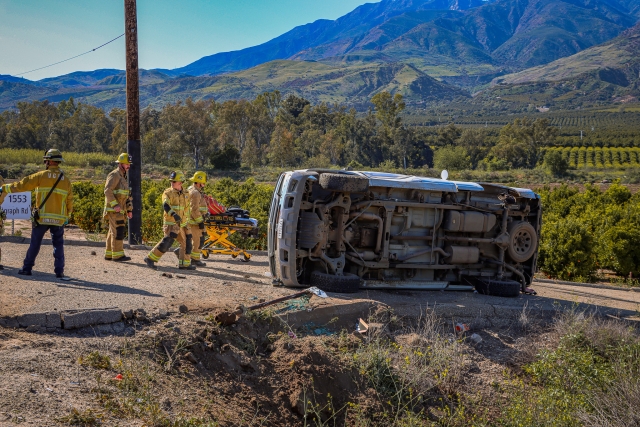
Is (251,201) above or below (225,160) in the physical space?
above

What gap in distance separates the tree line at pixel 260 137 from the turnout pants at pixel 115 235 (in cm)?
5299

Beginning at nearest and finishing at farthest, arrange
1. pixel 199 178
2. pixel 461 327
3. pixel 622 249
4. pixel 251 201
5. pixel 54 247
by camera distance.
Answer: pixel 461 327
pixel 54 247
pixel 199 178
pixel 622 249
pixel 251 201

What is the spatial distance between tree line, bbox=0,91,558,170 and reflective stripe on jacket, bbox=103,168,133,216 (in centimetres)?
5292

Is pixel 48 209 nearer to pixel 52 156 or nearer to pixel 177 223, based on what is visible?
pixel 52 156

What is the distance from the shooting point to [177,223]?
447 inches

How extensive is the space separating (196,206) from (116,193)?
1509 mm

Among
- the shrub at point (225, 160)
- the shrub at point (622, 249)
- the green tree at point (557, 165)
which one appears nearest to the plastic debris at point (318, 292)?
the shrub at point (622, 249)

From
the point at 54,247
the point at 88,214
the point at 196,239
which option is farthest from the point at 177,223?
the point at 88,214

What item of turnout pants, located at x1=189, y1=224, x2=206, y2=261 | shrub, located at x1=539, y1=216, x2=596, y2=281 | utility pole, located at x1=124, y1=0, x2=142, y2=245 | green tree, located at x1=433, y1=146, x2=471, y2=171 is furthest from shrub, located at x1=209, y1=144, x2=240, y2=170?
turnout pants, located at x1=189, y1=224, x2=206, y2=261

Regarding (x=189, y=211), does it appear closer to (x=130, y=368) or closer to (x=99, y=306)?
(x=99, y=306)

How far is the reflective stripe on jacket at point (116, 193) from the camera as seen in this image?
11.5 meters

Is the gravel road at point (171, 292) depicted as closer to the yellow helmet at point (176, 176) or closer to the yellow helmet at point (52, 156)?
the yellow helmet at point (176, 176)

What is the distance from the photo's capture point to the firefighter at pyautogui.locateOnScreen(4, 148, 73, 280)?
30.6 feet

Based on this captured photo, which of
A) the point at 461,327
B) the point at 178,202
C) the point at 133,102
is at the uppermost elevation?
the point at 133,102
